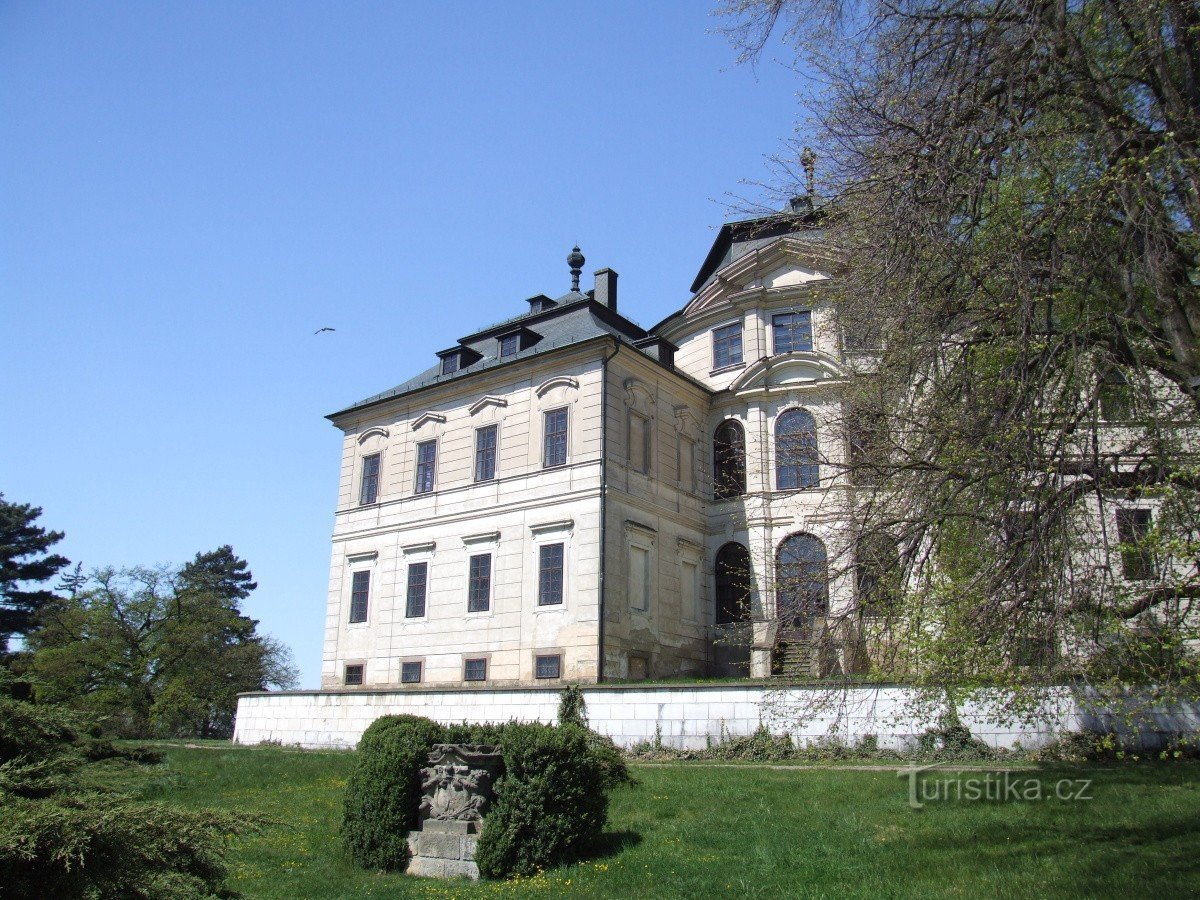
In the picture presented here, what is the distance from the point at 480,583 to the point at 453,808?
16452 millimetres

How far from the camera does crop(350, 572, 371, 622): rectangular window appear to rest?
97.9 feet

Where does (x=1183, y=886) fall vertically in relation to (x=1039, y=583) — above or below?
below

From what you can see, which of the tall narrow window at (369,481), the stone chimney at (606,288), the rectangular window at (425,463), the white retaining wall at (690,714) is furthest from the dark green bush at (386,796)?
the stone chimney at (606,288)

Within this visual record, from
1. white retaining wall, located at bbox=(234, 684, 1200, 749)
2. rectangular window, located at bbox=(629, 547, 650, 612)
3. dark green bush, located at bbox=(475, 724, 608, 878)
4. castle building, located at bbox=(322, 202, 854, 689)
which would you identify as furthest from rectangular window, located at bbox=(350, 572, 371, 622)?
dark green bush, located at bbox=(475, 724, 608, 878)

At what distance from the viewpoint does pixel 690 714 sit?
18734 millimetres

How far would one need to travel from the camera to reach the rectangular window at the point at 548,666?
2472cm

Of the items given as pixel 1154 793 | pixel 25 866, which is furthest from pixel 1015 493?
pixel 25 866

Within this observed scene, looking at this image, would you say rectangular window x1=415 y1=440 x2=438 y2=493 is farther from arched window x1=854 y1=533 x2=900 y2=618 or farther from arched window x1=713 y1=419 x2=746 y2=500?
arched window x1=854 y1=533 x2=900 y2=618

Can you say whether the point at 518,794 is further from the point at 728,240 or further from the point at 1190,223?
the point at 728,240

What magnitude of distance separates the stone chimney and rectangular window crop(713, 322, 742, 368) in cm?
382

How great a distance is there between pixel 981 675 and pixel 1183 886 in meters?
2.60

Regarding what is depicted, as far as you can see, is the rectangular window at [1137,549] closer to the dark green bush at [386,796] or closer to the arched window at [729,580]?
the dark green bush at [386,796]

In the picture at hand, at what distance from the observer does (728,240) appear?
108ft

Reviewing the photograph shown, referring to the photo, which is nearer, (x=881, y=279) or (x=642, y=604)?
(x=881, y=279)
